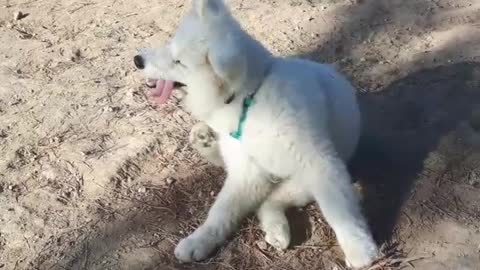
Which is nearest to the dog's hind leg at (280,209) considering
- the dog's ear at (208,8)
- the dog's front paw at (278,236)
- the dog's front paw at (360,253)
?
the dog's front paw at (278,236)

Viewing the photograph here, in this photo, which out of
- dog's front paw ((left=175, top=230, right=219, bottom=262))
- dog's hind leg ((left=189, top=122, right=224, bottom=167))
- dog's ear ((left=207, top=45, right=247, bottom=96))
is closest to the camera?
dog's ear ((left=207, top=45, right=247, bottom=96))

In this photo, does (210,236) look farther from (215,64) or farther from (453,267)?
(453,267)

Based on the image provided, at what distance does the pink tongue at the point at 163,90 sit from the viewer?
276 cm

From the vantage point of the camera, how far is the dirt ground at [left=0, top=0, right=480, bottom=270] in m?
3.02

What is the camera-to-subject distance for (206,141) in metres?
3.34

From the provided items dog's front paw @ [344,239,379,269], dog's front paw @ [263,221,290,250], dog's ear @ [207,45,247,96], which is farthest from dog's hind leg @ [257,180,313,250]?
dog's ear @ [207,45,247,96]

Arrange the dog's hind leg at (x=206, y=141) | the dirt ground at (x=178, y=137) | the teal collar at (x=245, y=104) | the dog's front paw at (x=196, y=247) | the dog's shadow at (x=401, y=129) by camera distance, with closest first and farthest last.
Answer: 1. the teal collar at (x=245, y=104)
2. the dog's front paw at (x=196, y=247)
3. the dirt ground at (x=178, y=137)
4. the dog's shadow at (x=401, y=129)
5. the dog's hind leg at (x=206, y=141)

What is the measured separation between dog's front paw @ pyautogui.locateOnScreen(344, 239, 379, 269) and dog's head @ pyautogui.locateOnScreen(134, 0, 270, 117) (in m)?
0.74

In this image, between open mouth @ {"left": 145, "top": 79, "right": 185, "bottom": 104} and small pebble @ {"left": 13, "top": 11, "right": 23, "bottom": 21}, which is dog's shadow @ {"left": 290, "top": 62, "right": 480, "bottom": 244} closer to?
open mouth @ {"left": 145, "top": 79, "right": 185, "bottom": 104}

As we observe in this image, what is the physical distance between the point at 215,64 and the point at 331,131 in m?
0.58

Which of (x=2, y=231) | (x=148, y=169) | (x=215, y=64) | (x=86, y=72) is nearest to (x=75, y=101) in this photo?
(x=86, y=72)

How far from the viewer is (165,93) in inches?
109

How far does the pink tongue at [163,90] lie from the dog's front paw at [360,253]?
0.90 m

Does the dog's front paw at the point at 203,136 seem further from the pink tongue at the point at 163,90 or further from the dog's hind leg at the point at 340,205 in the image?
the dog's hind leg at the point at 340,205
